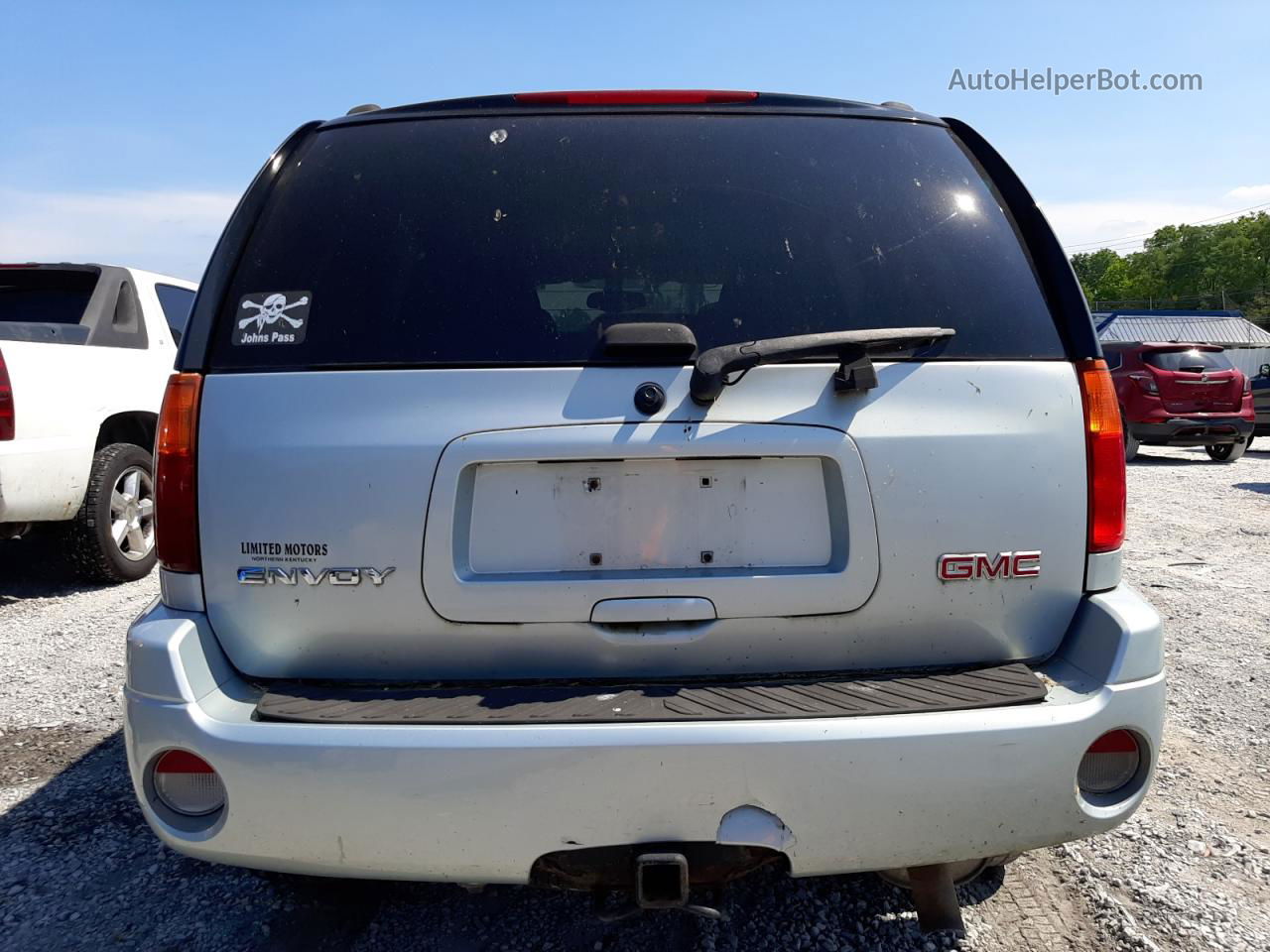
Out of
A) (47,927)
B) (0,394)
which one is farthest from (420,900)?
(0,394)

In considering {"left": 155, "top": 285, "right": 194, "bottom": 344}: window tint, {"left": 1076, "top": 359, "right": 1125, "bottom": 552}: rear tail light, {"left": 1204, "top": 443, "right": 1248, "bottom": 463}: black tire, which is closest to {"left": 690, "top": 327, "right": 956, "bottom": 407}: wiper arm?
{"left": 1076, "top": 359, "right": 1125, "bottom": 552}: rear tail light

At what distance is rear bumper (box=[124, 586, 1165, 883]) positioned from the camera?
1683 millimetres

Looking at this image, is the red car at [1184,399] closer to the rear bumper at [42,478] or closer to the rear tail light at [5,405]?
the rear bumper at [42,478]

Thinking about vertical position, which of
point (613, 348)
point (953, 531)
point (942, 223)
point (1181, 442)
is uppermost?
point (942, 223)

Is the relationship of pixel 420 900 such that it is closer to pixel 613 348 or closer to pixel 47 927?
pixel 47 927

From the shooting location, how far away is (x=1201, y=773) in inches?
127

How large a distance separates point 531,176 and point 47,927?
2266 millimetres

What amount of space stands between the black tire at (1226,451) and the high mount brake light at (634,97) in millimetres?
13638

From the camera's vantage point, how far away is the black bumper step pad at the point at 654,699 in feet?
5.71

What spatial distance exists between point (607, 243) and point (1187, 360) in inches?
533

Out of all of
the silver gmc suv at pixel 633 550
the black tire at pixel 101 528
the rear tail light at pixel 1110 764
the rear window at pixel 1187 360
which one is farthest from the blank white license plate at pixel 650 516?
the rear window at pixel 1187 360

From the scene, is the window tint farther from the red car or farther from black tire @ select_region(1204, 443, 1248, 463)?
black tire @ select_region(1204, 443, 1248, 463)

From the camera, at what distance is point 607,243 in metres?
2.06

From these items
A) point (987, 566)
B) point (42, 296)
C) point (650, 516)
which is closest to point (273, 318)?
point (650, 516)
